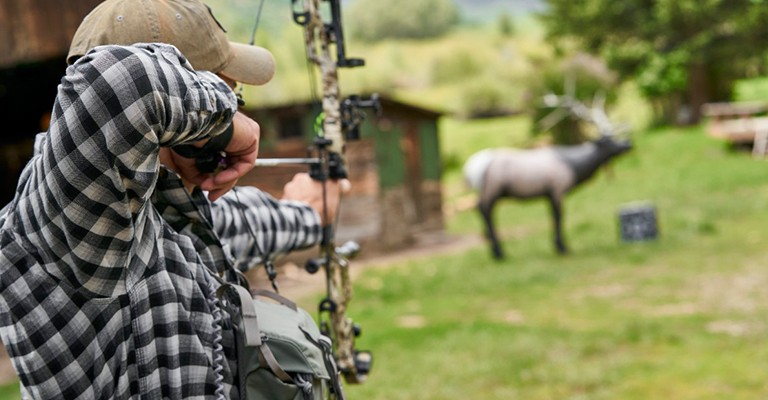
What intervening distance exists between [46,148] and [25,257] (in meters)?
0.19

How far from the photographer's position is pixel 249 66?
1.63 m

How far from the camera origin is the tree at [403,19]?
6981 cm

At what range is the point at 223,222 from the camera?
1.80 meters

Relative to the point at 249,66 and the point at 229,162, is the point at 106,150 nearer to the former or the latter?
the point at 229,162

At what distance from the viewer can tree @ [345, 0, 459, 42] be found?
69812 millimetres

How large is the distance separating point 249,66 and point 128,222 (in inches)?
19.8

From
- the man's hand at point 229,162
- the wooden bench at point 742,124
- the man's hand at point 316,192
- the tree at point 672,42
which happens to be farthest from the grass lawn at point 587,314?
the tree at point 672,42

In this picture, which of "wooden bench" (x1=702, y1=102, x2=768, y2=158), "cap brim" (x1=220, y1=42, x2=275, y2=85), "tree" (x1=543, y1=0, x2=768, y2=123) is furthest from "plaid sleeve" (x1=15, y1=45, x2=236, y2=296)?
"tree" (x1=543, y1=0, x2=768, y2=123)

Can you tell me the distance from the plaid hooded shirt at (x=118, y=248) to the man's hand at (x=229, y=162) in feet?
0.13

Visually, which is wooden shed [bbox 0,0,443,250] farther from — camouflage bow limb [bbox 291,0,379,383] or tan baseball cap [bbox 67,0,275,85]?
tan baseball cap [bbox 67,0,275,85]

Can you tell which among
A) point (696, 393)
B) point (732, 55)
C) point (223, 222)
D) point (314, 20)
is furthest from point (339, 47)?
point (732, 55)

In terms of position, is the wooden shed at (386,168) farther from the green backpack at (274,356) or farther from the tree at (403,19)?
the tree at (403,19)

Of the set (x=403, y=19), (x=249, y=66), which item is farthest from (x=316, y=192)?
(x=403, y=19)

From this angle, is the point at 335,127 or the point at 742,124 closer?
the point at 335,127
